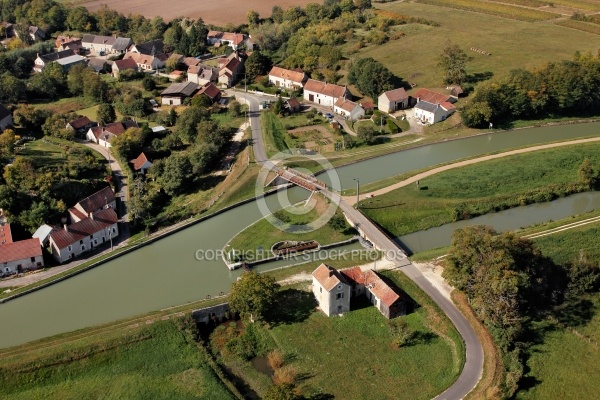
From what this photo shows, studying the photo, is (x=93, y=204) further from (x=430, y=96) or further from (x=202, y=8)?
(x=202, y=8)

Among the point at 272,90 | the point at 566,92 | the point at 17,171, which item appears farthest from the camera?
the point at 272,90

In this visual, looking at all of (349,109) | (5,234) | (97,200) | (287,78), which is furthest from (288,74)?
(5,234)

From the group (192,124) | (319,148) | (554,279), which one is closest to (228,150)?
(192,124)

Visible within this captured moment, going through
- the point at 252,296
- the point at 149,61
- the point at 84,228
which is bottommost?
the point at 84,228

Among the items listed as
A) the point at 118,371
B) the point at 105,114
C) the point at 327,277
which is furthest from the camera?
the point at 105,114

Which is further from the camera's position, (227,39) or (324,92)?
(227,39)

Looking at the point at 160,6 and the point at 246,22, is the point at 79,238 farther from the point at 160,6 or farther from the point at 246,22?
the point at 160,6
